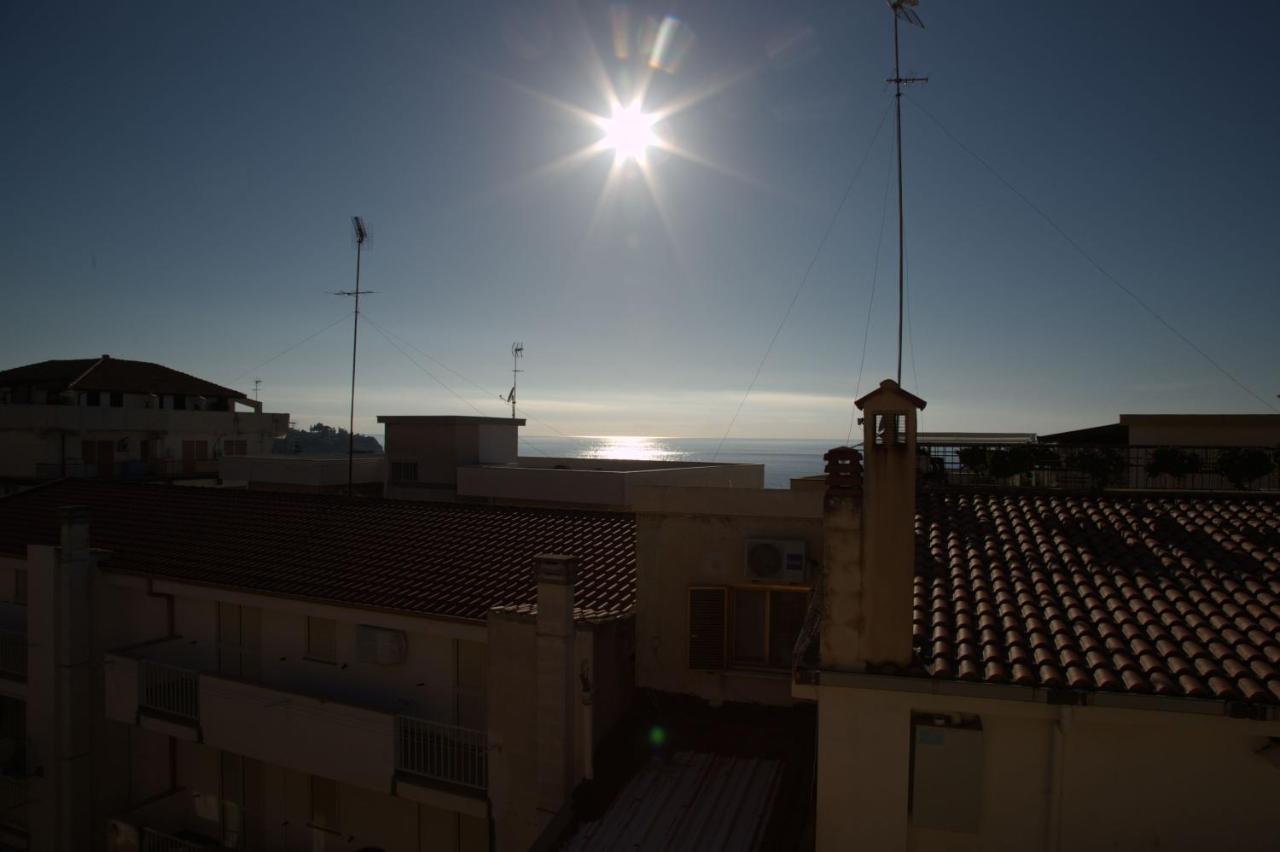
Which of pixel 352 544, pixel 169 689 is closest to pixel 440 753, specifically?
pixel 352 544

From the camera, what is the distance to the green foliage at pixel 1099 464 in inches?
581

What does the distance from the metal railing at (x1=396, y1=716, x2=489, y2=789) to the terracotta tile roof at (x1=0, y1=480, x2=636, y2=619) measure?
→ 5.95 ft

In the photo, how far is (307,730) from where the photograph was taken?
484 inches

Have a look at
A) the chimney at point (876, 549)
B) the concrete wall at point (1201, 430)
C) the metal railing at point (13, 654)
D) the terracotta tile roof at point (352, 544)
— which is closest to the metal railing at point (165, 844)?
the metal railing at point (13, 654)

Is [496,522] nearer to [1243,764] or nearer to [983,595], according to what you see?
[983,595]

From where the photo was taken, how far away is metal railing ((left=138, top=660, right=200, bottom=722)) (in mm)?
13891

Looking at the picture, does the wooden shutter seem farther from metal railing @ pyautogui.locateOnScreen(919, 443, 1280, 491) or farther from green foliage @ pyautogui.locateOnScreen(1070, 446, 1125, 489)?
green foliage @ pyautogui.locateOnScreen(1070, 446, 1125, 489)

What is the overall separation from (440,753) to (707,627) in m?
4.45

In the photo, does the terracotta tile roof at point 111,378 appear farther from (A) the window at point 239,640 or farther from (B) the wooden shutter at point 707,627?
(B) the wooden shutter at point 707,627

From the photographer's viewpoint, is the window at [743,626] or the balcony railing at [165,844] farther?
the balcony railing at [165,844]

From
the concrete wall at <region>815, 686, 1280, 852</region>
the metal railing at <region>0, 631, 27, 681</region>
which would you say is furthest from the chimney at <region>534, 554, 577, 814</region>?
the metal railing at <region>0, 631, 27, 681</region>

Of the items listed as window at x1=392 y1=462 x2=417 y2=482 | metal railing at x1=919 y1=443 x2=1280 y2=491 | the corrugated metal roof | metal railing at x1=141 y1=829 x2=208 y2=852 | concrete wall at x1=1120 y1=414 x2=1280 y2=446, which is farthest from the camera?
window at x1=392 y1=462 x2=417 y2=482

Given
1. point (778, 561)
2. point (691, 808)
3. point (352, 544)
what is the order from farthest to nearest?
point (352, 544) → point (778, 561) → point (691, 808)

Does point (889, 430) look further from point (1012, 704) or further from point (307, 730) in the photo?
point (307, 730)
